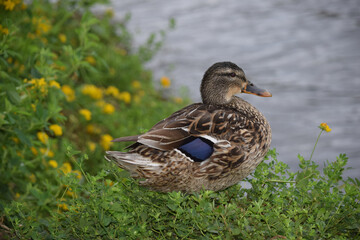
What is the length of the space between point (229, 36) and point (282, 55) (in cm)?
126

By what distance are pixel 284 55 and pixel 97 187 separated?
6.17m

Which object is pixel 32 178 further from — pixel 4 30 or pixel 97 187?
pixel 97 187

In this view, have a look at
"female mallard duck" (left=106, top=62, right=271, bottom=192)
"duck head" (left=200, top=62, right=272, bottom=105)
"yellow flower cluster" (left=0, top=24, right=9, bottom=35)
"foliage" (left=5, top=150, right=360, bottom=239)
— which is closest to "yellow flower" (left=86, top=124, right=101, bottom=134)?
"yellow flower cluster" (left=0, top=24, right=9, bottom=35)

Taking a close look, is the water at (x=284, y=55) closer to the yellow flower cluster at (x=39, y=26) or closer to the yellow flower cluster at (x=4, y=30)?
the yellow flower cluster at (x=39, y=26)

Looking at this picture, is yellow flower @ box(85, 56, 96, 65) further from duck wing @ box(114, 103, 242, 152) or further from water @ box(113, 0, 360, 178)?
duck wing @ box(114, 103, 242, 152)

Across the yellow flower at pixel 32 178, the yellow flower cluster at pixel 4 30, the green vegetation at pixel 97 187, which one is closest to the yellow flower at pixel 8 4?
the green vegetation at pixel 97 187

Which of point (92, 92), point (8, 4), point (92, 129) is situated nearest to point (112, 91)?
point (92, 92)

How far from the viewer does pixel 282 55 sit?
866 cm

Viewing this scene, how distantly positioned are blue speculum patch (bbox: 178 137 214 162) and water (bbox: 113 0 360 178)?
3.23 m

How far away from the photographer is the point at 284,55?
28.4 ft

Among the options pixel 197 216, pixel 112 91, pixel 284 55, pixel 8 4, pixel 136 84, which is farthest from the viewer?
pixel 284 55

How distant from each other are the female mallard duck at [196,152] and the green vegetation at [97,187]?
0.37 ft

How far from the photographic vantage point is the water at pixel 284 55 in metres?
6.95

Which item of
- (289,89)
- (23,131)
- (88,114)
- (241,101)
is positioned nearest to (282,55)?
(289,89)
